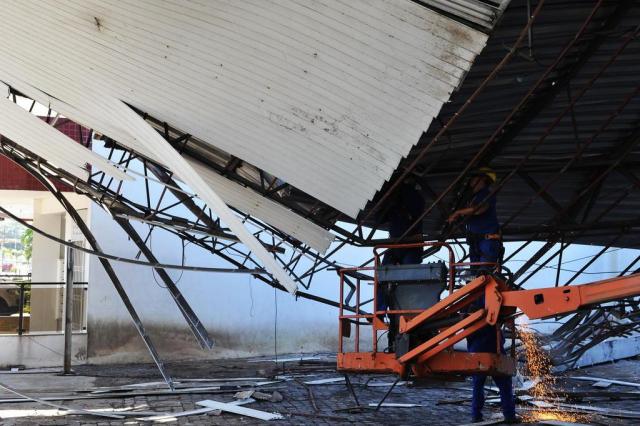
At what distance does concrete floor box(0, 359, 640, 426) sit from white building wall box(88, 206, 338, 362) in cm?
193

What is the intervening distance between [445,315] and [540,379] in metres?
7.44

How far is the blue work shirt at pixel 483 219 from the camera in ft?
32.4

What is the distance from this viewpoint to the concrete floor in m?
10.6

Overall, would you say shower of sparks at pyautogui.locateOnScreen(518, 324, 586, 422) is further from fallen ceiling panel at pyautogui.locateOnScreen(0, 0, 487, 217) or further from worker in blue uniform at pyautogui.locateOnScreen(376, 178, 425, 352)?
fallen ceiling panel at pyautogui.locateOnScreen(0, 0, 487, 217)

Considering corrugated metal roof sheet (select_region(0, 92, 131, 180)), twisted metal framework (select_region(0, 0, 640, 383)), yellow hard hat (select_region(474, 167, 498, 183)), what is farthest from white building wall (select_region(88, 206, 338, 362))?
yellow hard hat (select_region(474, 167, 498, 183))

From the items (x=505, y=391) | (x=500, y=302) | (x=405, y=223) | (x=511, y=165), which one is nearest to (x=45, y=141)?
(x=405, y=223)

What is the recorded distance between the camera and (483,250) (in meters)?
9.62

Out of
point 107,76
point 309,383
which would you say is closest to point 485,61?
point 107,76

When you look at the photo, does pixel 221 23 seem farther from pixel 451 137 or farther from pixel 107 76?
pixel 451 137

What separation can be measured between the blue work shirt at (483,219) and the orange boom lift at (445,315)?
2.06ft

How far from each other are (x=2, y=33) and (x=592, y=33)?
6.43 m

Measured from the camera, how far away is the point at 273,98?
840cm

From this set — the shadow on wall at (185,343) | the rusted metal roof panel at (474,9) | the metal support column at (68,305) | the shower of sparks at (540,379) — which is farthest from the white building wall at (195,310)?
the rusted metal roof panel at (474,9)

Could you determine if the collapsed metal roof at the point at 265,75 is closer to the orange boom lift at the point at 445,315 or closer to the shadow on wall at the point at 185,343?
the orange boom lift at the point at 445,315
